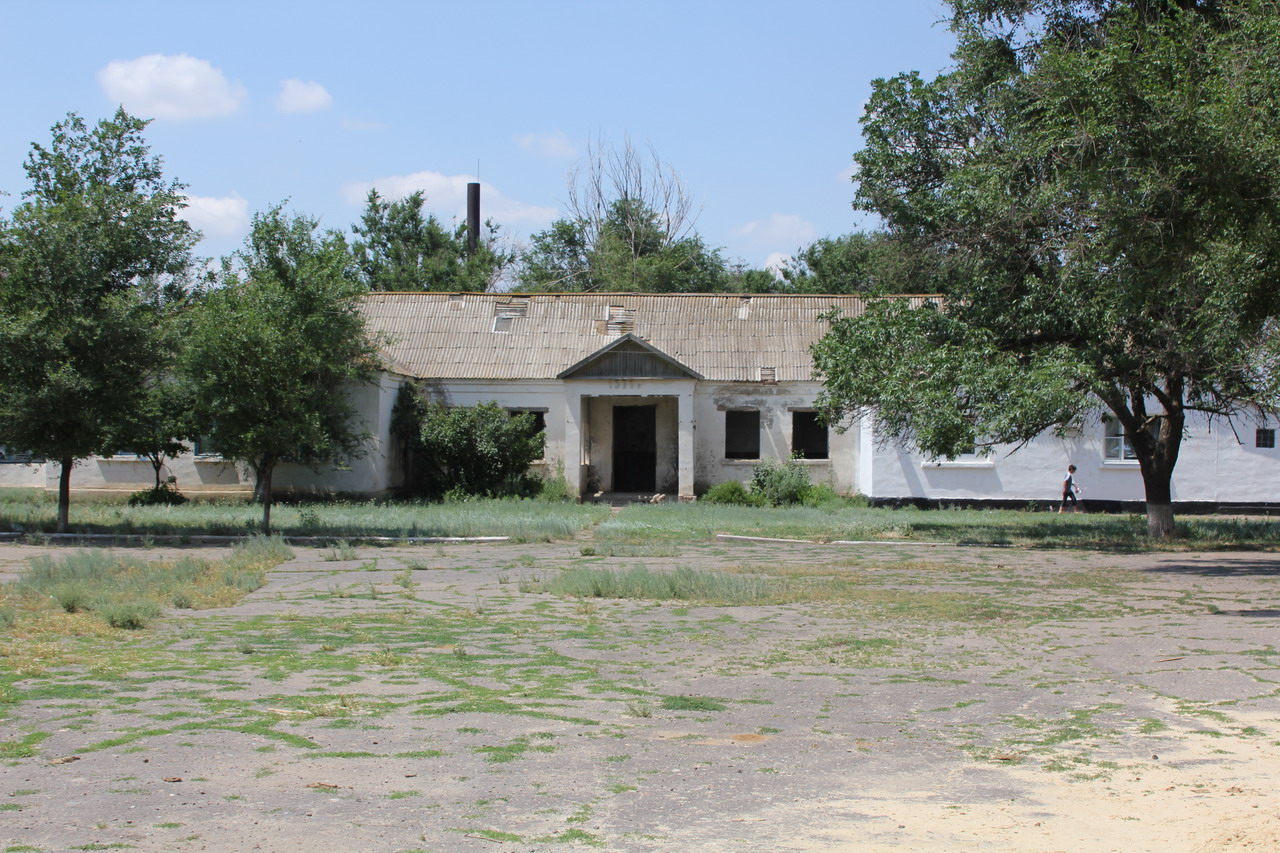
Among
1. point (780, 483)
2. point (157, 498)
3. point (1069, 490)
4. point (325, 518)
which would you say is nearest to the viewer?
point (325, 518)

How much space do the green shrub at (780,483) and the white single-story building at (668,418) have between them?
3.47ft


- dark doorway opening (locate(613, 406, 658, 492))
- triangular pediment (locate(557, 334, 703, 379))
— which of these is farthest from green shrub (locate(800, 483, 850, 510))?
dark doorway opening (locate(613, 406, 658, 492))

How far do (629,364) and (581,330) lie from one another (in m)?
3.68

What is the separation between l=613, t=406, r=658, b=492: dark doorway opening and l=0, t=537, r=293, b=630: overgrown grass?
17407 millimetres

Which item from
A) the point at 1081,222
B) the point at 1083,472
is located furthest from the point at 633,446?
the point at 1081,222

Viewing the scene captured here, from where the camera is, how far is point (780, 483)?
2992 centimetres

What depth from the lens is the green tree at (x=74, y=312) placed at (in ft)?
64.1

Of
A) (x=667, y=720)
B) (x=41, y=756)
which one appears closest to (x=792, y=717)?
(x=667, y=720)

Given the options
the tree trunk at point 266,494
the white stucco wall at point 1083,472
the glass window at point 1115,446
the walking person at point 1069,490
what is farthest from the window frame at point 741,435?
the tree trunk at point 266,494

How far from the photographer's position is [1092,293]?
Answer: 745 inches

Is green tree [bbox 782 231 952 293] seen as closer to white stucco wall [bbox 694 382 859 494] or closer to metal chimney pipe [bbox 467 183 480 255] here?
white stucco wall [bbox 694 382 859 494]

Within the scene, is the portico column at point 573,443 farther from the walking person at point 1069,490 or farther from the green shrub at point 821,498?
the walking person at point 1069,490

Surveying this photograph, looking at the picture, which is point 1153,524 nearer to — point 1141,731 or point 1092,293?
point 1092,293

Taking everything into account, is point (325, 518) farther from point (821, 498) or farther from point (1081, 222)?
point (1081, 222)
